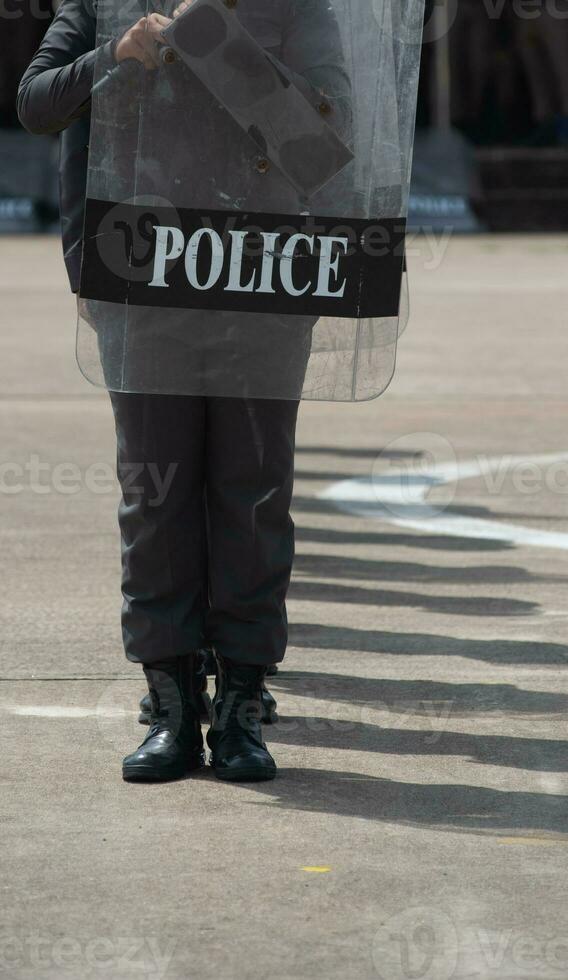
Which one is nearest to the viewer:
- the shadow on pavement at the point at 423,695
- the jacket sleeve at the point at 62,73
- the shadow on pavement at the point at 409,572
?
the jacket sleeve at the point at 62,73

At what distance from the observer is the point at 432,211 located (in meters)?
23.9

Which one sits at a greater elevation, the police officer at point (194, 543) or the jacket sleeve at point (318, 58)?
the jacket sleeve at point (318, 58)

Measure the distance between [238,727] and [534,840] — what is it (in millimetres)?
785

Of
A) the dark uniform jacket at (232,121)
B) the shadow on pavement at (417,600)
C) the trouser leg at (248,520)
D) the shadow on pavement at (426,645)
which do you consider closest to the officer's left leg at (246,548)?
the trouser leg at (248,520)

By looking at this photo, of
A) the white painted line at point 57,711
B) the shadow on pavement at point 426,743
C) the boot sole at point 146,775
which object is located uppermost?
the boot sole at point 146,775

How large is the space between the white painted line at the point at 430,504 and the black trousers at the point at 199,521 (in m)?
2.93

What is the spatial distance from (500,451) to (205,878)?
19.0 ft

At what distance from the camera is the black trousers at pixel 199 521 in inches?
159

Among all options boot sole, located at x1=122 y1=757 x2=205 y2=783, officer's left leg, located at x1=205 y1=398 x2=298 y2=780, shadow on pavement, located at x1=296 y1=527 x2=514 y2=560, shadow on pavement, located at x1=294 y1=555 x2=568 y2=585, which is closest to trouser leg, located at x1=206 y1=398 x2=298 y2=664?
officer's left leg, located at x1=205 y1=398 x2=298 y2=780

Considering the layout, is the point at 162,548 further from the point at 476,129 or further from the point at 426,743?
the point at 476,129

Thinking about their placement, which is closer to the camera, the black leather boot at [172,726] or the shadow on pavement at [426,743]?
the black leather boot at [172,726]

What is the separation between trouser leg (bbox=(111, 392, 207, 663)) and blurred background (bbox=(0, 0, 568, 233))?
46.1 feet

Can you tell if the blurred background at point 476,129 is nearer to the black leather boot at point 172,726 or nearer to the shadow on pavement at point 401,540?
the shadow on pavement at point 401,540

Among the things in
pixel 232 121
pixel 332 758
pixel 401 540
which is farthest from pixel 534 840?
pixel 401 540
